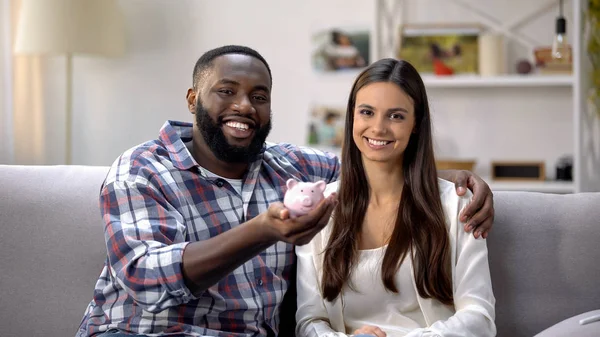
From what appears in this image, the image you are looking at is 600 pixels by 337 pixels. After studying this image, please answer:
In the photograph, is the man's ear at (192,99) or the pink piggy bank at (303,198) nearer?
the pink piggy bank at (303,198)

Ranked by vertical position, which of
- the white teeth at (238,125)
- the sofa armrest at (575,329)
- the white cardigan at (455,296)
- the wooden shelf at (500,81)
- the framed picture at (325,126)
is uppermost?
the wooden shelf at (500,81)

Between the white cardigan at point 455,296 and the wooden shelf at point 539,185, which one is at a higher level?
the wooden shelf at point 539,185

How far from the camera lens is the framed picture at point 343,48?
4.21 metres

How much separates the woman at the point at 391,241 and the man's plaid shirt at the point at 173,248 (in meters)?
0.12

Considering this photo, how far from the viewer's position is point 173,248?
5.48 ft

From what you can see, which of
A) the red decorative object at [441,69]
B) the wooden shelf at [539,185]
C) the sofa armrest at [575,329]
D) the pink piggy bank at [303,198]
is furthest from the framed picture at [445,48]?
the pink piggy bank at [303,198]

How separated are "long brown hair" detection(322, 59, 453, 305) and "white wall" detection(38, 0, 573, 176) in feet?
6.95

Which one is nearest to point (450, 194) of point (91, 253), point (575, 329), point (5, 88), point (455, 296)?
point (455, 296)

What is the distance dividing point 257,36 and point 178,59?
44 cm

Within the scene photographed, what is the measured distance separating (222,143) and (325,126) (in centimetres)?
231

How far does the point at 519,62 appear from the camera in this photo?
402cm

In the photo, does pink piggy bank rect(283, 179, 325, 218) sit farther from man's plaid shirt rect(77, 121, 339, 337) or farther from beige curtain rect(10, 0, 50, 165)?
beige curtain rect(10, 0, 50, 165)

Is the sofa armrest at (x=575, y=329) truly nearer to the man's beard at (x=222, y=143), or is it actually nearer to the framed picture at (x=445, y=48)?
the man's beard at (x=222, y=143)

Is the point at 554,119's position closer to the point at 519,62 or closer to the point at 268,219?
the point at 519,62
